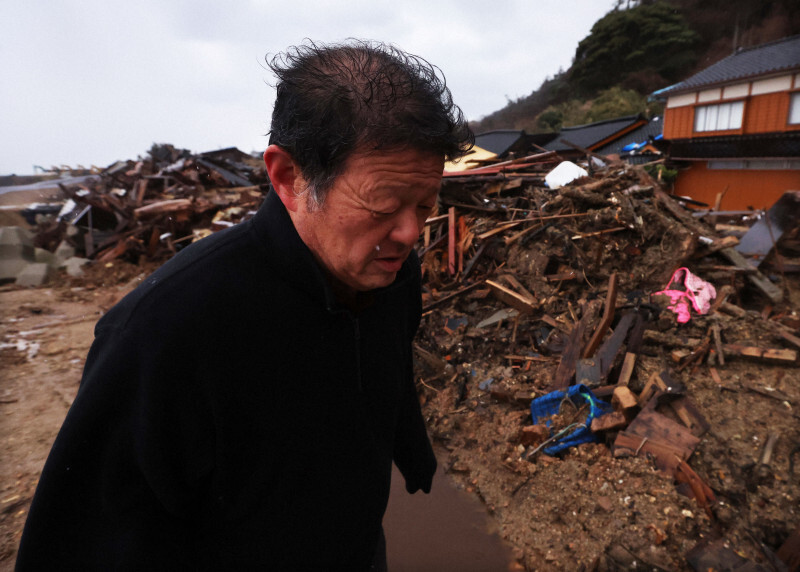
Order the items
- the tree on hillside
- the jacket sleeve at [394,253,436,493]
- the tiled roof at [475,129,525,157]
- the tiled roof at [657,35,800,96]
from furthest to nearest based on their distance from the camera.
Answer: the tree on hillside < the tiled roof at [475,129,525,157] < the tiled roof at [657,35,800,96] < the jacket sleeve at [394,253,436,493]

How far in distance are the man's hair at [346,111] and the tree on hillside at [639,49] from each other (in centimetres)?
4320

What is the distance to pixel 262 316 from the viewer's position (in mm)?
1164

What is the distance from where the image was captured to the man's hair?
1032 millimetres

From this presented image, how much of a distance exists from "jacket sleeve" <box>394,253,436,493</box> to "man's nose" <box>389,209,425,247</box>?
20.2 inches

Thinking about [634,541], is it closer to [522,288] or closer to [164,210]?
[522,288]

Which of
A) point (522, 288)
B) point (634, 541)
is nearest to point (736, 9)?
point (522, 288)

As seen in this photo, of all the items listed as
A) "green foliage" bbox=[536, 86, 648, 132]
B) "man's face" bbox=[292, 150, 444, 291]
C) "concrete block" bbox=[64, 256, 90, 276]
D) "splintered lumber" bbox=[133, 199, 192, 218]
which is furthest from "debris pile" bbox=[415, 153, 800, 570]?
"green foliage" bbox=[536, 86, 648, 132]

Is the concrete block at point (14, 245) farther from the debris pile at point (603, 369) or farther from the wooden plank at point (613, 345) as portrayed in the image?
the wooden plank at point (613, 345)

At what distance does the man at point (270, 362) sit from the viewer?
3.36 ft

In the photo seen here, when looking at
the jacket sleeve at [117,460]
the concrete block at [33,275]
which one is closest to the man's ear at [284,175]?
the jacket sleeve at [117,460]

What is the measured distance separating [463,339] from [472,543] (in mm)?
2581

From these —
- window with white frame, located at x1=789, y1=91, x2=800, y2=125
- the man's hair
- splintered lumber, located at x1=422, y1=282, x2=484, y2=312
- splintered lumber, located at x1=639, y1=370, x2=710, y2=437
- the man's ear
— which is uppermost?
window with white frame, located at x1=789, y1=91, x2=800, y2=125

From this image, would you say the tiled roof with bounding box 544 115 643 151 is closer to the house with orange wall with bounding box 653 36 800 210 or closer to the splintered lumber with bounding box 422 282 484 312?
the house with orange wall with bounding box 653 36 800 210

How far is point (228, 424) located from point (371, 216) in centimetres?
67
